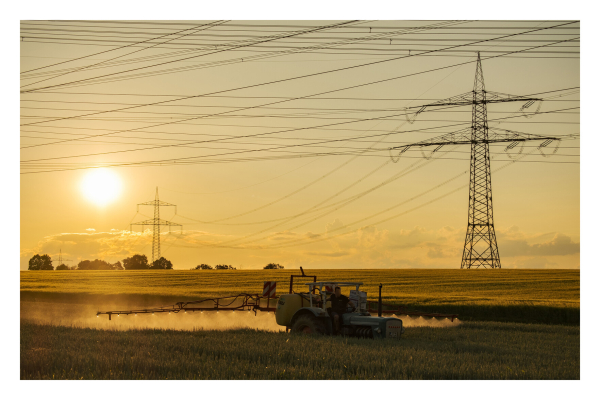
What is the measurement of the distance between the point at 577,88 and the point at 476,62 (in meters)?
3.02

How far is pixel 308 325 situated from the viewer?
17.1 metres

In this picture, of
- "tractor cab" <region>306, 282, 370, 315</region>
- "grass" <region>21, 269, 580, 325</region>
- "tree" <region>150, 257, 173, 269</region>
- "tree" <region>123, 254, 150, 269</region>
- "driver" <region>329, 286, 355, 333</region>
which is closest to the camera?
"driver" <region>329, 286, 355, 333</region>

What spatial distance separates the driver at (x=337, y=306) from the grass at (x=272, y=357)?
1.05 meters

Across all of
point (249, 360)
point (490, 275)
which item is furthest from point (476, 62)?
point (490, 275)

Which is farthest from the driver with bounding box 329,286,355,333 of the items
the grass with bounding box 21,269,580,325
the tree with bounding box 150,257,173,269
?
the tree with bounding box 150,257,173,269

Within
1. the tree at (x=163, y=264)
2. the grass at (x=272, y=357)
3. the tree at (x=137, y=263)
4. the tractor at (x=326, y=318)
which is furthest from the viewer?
the tree at (x=137, y=263)

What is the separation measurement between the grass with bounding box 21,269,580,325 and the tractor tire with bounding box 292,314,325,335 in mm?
14449

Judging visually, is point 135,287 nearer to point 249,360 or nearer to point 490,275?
point 490,275

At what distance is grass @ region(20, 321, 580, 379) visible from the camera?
12.2 metres

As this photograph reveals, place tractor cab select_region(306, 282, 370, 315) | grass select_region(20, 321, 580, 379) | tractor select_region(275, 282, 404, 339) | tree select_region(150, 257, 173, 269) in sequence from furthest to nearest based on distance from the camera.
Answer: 1. tree select_region(150, 257, 173, 269)
2. tractor cab select_region(306, 282, 370, 315)
3. tractor select_region(275, 282, 404, 339)
4. grass select_region(20, 321, 580, 379)

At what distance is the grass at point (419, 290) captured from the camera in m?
29.4

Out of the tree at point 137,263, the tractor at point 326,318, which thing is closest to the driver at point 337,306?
the tractor at point 326,318

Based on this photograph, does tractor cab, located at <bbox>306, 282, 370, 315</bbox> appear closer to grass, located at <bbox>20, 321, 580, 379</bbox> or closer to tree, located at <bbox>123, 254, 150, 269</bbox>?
grass, located at <bbox>20, 321, 580, 379</bbox>

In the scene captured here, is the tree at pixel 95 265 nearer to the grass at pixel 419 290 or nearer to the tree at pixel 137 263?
the tree at pixel 137 263
